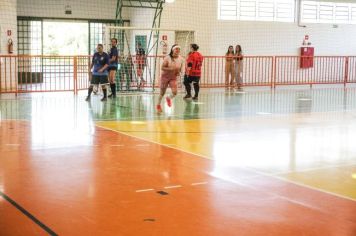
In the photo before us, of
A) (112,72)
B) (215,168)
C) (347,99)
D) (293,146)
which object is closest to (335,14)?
(347,99)

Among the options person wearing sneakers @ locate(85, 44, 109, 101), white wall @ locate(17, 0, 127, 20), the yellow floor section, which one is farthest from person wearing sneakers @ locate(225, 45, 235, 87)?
the yellow floor section

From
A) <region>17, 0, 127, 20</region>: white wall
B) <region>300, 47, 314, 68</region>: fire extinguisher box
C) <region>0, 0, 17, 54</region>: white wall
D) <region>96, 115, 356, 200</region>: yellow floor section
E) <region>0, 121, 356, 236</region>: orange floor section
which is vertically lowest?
<region>0, 121, 356, 236</region>: orange floor section

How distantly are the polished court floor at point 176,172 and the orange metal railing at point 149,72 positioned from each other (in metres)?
6.54

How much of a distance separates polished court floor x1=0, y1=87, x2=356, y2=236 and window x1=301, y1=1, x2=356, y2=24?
45.6 feet

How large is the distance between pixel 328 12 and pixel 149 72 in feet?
36.8

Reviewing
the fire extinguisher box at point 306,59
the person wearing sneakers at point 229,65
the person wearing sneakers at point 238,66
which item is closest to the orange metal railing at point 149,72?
the fire extinguisher box at point 306,59

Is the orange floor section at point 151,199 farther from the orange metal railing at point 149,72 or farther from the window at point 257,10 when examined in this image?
the window at point 257,10

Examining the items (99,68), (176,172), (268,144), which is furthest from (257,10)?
(176,172)

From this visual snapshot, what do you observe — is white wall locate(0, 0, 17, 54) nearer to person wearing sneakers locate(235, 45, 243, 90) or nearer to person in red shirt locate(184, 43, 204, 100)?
person in red shirt locate(184, 43, 204, 100)

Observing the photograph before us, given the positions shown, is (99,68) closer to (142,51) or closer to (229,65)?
(142,51)

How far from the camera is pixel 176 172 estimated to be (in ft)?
26.0

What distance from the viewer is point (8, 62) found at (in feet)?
72.5

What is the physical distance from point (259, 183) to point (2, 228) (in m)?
3.36

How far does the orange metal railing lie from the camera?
21594 millimetres
